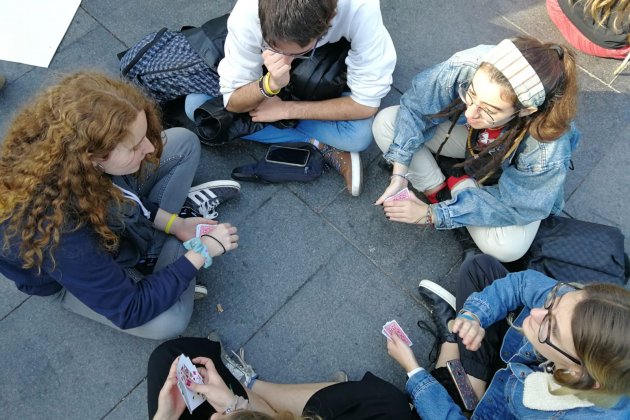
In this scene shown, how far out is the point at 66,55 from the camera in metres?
3.64

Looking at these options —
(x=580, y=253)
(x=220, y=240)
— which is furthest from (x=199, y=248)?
(x=580, y=253)

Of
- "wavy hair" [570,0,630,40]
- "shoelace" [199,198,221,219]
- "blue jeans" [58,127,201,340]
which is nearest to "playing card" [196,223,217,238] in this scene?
"blue jeans" [58,127,201,340]

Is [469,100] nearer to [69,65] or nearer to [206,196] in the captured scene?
[206,196]

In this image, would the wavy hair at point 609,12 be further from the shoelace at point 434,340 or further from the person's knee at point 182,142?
the person's knee at point 182,142

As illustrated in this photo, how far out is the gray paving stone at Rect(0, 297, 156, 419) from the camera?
105 inches

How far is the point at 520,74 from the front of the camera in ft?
7.31

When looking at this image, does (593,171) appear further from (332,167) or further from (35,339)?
(35,339)

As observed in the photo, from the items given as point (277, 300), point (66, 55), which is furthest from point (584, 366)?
point (66, 55)

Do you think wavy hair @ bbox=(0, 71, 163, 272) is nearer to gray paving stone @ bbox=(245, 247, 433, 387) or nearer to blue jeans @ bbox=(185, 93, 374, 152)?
blue jeans @ bbox=(185, 93, 374, 152)

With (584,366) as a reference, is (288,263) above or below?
below

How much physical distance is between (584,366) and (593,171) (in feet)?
6.45

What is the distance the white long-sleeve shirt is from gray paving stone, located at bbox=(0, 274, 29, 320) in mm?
1616

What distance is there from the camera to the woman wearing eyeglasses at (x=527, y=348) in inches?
70.0

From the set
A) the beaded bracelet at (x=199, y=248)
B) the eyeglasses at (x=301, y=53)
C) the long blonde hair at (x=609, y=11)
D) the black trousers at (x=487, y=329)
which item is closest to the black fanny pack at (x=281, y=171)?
the eyeglasses at (x=301, y=53)
